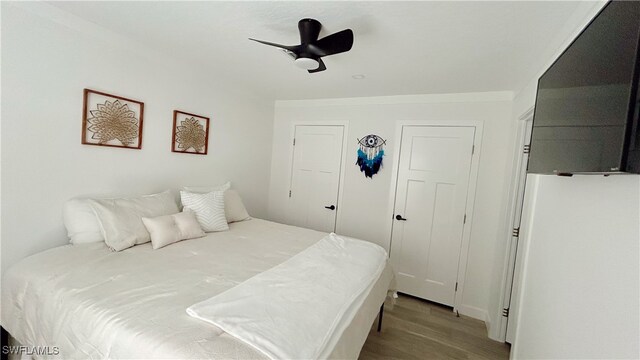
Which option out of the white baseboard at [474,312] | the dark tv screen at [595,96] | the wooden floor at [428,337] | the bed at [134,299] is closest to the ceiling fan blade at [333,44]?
the dark tv screen at [595,96]

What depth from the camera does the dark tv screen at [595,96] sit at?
666 mm

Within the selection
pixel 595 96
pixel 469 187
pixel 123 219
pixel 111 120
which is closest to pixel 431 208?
pixel 469 187

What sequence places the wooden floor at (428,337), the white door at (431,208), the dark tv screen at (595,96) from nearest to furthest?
the dark tv screen at (595,96)
the wooden floor at (428,337)
the white door at (431,208)

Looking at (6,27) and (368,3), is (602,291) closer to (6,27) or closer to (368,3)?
(368,3)

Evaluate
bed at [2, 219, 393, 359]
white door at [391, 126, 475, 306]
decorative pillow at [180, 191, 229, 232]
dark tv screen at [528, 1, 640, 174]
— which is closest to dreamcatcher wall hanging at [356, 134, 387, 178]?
white door at [391, 126, 475, 306]

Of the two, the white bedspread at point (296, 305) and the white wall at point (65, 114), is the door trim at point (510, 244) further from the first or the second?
the white wall at point (65, 114)

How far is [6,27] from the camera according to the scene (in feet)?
5.04

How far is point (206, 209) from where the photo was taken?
239cm

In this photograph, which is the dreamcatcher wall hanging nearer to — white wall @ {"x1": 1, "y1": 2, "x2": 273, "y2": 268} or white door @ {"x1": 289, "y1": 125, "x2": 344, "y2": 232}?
white door @ {"x1": 289, "y1": 125, "x2": 344, "y2": 232}

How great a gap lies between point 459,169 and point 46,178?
3.53 metres

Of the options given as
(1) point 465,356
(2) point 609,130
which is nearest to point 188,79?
(2) point 609,130

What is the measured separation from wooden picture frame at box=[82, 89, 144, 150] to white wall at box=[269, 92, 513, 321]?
1905 millimetres

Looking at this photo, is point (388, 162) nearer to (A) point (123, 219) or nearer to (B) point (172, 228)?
(B) point (172, 228)

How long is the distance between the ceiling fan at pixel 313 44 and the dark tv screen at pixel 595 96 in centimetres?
96
